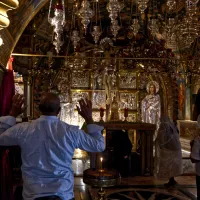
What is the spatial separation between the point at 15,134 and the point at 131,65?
1179 centimetres

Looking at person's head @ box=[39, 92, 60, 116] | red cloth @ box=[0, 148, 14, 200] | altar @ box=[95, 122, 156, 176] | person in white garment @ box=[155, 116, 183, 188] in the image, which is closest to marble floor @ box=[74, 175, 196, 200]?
person in white garment @ box=[155, 116, 183, 188]

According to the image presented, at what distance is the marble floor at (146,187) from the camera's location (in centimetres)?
613

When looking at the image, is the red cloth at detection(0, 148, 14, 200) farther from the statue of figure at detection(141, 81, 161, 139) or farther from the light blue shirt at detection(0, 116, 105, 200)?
the statue of figure at detection(141, 81, 161, 139)

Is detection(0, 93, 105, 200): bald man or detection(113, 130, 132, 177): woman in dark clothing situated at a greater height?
detection(0, 93, 105, 200): bald man

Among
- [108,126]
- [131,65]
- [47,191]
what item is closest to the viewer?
[47,191]

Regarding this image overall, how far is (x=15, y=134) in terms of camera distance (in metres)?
2.35

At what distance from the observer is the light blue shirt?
2.32 metres

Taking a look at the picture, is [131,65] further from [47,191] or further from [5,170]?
[47,191]

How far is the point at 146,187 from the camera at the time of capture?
689 cm

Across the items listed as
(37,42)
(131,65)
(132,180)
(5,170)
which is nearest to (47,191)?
(5,170)

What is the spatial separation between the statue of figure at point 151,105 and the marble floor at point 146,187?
6.42m

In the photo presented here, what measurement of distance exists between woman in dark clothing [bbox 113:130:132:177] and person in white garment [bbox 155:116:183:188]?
33.9 inches

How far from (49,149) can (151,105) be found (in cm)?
1234

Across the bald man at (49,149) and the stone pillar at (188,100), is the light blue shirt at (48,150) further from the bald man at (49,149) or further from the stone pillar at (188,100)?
the stone pillar at (188,100)
